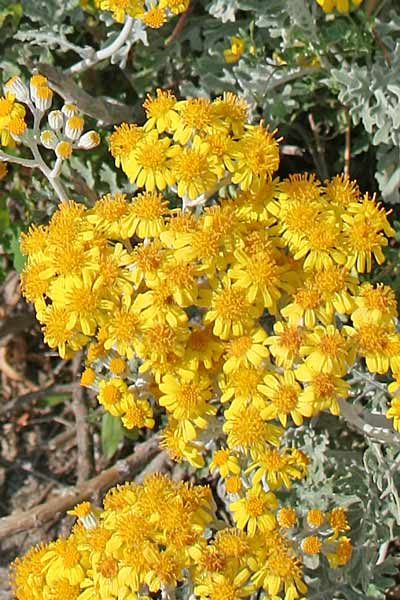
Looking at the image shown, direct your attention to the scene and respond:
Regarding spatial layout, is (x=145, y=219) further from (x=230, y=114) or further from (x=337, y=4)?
(x=337, y=4)

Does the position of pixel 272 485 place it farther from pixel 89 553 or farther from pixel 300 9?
pixel 300 9

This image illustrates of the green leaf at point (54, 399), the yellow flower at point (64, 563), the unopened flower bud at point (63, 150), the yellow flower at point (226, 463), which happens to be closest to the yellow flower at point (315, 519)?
the yellow flower at point (226, 463)

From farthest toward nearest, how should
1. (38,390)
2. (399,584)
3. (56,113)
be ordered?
(38,390), (399,584), (56,113)

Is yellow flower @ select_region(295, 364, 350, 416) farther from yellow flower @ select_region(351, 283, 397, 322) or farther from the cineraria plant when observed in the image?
yellow flower @ select_region(351, 283, 397, 322)

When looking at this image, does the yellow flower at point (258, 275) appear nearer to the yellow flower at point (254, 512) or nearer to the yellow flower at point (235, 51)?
→ the yellow flower at point (254, 512)

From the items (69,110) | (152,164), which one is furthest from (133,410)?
(69,110)

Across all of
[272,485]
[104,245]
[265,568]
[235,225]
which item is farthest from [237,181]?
[265,568]

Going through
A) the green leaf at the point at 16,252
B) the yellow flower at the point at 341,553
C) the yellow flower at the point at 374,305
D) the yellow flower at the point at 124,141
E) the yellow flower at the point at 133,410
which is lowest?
the yellow flower at the point at 341,553
